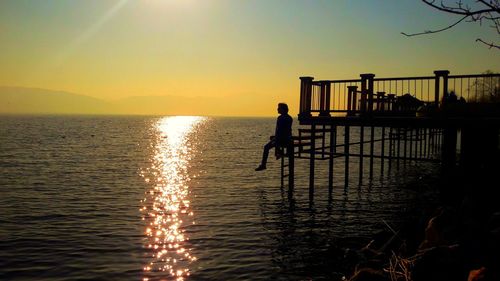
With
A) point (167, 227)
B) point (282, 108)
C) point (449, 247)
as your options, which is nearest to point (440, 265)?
point (449, 247)

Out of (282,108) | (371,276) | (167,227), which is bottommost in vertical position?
(167,227)

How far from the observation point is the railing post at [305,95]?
17.0 meters

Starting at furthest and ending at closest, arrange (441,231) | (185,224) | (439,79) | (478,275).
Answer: (185,224), (439,79), (441,231), (478,275)

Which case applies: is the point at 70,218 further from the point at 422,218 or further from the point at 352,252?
the point at 422,218

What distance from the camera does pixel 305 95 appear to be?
1717 cm

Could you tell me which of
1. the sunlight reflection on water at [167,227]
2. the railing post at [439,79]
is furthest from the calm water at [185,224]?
the railing post at [439,79]

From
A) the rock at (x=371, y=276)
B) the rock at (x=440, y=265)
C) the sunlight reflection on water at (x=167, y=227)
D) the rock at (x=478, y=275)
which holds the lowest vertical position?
the sunlight reflection on water at (x=167, y=227)

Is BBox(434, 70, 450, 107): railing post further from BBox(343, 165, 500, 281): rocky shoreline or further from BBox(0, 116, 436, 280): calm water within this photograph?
BBox(0, 116, 436, 280): calm water

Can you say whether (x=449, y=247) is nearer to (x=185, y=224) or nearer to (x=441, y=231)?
(x=441, y=231)

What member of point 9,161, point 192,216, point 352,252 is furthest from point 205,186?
point 9,161

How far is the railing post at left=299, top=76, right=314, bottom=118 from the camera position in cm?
1698

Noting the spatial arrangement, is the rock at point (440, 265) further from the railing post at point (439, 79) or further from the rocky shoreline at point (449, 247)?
the railing post at point (439, 79)

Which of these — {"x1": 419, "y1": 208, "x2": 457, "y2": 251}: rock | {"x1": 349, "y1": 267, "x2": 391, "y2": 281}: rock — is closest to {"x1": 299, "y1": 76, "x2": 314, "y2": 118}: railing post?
{"x1": 419, "y1": 208, "x2": 457, "y2": 251}: rock

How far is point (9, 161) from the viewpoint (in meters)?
35.6
